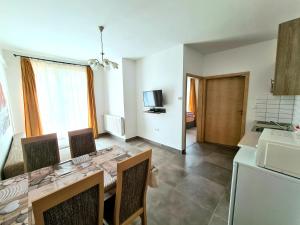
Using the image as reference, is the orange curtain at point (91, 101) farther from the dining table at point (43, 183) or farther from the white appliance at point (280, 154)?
the white appliance at point (280, 154)

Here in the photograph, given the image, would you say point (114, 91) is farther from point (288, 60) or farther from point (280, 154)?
point (280, 154)

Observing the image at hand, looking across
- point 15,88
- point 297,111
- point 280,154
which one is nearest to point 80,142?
point 280,154

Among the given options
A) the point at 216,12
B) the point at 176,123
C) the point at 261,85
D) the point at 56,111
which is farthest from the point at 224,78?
the point at 56,111

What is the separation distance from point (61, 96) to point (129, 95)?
6.45ft

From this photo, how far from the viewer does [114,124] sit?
454cm

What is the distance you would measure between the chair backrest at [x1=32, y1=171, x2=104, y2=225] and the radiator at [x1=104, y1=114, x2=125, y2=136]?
10.9 feet

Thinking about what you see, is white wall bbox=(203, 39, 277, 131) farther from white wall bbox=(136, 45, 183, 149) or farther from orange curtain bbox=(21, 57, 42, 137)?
orange curtain bbox=(21, 57, 42, 137)

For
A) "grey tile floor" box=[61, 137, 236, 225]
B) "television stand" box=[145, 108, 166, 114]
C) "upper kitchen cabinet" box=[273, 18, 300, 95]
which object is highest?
"upper kitchen cabinet" box=[273, 18, 300, 95]

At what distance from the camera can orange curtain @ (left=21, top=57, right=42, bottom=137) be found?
342cm

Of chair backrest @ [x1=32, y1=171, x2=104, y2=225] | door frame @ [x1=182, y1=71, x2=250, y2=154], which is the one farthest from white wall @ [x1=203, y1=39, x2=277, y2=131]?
chair backrest @ [x1=32, y1=171, x2=104, y2=225]

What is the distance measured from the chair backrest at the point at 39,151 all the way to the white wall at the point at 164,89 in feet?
8.16

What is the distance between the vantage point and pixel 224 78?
3.68 meters

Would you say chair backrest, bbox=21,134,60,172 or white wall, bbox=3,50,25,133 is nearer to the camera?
chair backrest, bbox=21,134,60,172

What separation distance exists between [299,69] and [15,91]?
5.08 meters
